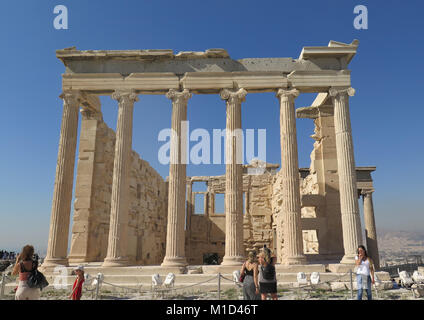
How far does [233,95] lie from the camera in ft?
53.5

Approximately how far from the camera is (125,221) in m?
15.5

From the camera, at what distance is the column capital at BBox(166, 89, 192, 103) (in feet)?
53.6

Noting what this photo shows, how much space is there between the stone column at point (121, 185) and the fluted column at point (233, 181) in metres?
4.37

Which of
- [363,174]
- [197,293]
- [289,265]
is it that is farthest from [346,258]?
[363,174]

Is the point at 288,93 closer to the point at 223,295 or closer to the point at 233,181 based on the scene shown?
the point at 233,181

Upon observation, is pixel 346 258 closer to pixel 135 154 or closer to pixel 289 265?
pixel 289 265

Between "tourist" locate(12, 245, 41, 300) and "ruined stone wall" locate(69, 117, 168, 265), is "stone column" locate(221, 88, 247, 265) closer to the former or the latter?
"ruined stone wall" locate(69, 117, 168, 265)

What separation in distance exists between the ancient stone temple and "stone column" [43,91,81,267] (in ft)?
0.14

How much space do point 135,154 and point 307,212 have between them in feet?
37.3

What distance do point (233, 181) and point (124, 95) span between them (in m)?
6.43

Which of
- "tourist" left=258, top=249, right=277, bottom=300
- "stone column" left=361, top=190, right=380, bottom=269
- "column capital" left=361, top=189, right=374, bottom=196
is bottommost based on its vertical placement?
"tourist" left=258, top=249, right=277, bottom=300

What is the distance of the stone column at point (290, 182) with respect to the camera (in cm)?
1483

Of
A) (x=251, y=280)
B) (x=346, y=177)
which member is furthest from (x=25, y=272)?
(x=346, y=177)

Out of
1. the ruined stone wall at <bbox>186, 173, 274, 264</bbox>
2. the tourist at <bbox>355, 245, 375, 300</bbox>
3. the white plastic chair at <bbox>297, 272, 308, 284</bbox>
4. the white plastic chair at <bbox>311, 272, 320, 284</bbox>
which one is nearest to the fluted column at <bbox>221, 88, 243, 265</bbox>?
the white plastic chair at <bbox>297, 272, 308, 284</bbox>
